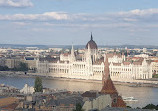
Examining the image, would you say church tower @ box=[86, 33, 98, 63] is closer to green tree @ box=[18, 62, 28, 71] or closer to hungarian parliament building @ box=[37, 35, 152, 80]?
hungarian parliament building @ box=[37, 35, 152, 80]

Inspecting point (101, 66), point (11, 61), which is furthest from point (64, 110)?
point (11, 61)

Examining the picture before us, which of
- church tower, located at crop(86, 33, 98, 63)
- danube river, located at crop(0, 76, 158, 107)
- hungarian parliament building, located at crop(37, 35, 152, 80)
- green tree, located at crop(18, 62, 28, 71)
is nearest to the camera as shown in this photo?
danube river, located at crop(0, 76, 158, 107)

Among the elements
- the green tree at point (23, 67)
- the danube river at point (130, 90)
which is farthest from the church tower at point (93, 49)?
the danube river at point (130, 90)

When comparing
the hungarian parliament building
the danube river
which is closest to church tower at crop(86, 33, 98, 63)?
the hungarian parliament building

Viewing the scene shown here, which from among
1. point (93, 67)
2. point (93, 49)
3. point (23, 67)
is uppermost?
point (93, 49)

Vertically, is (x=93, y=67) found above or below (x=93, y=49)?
below

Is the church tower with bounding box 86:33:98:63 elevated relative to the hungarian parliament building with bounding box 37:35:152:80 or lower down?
elevated

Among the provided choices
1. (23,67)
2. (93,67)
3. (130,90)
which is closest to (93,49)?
(93,67)

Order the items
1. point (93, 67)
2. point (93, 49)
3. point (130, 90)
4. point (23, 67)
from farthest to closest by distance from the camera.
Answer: point (23, 67)
point (93, 49)
point (93, 67)
point (130, 90)

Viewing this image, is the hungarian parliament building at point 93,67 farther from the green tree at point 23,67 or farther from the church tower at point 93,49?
the green tree at point 23,67

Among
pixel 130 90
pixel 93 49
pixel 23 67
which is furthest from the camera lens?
pixel 23 67

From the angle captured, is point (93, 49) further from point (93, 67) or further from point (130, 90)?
point (130, 90)
